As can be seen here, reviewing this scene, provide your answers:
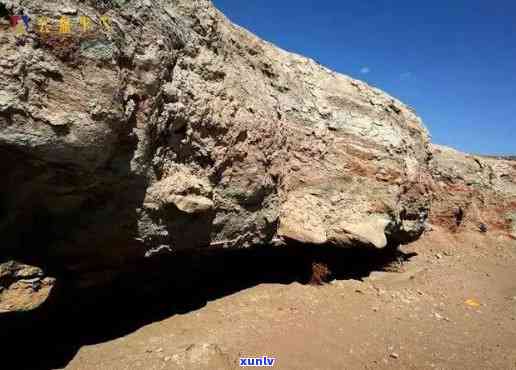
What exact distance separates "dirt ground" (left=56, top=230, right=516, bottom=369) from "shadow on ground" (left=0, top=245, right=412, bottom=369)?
0.17m

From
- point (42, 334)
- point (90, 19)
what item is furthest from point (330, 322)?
point (90, 19)

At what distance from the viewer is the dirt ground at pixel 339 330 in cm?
358

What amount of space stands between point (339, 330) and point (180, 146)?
99.7 inches

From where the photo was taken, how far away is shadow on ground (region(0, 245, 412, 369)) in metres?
3.43

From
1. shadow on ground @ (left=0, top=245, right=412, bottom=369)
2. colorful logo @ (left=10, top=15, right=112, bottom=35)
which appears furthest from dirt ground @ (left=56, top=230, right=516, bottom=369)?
colorful logo @ (left=10, top=15, right=112, bottom=35)

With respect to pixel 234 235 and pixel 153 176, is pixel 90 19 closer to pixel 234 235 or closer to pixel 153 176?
pixel 153 176

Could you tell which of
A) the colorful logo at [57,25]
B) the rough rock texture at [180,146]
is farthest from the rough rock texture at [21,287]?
the colorful logo at [57,25]

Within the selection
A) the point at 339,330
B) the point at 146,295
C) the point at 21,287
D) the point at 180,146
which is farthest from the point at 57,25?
the point at 339,330

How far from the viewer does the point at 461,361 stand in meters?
3.97

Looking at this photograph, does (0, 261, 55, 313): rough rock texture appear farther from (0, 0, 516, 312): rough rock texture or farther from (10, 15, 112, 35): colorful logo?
(10, 15, 112, 35): colorful logo

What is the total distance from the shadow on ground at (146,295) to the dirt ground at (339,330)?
17 centimetres

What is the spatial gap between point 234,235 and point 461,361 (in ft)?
8.49

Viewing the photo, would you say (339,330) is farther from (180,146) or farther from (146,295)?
(180,146)

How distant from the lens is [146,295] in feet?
13.8
